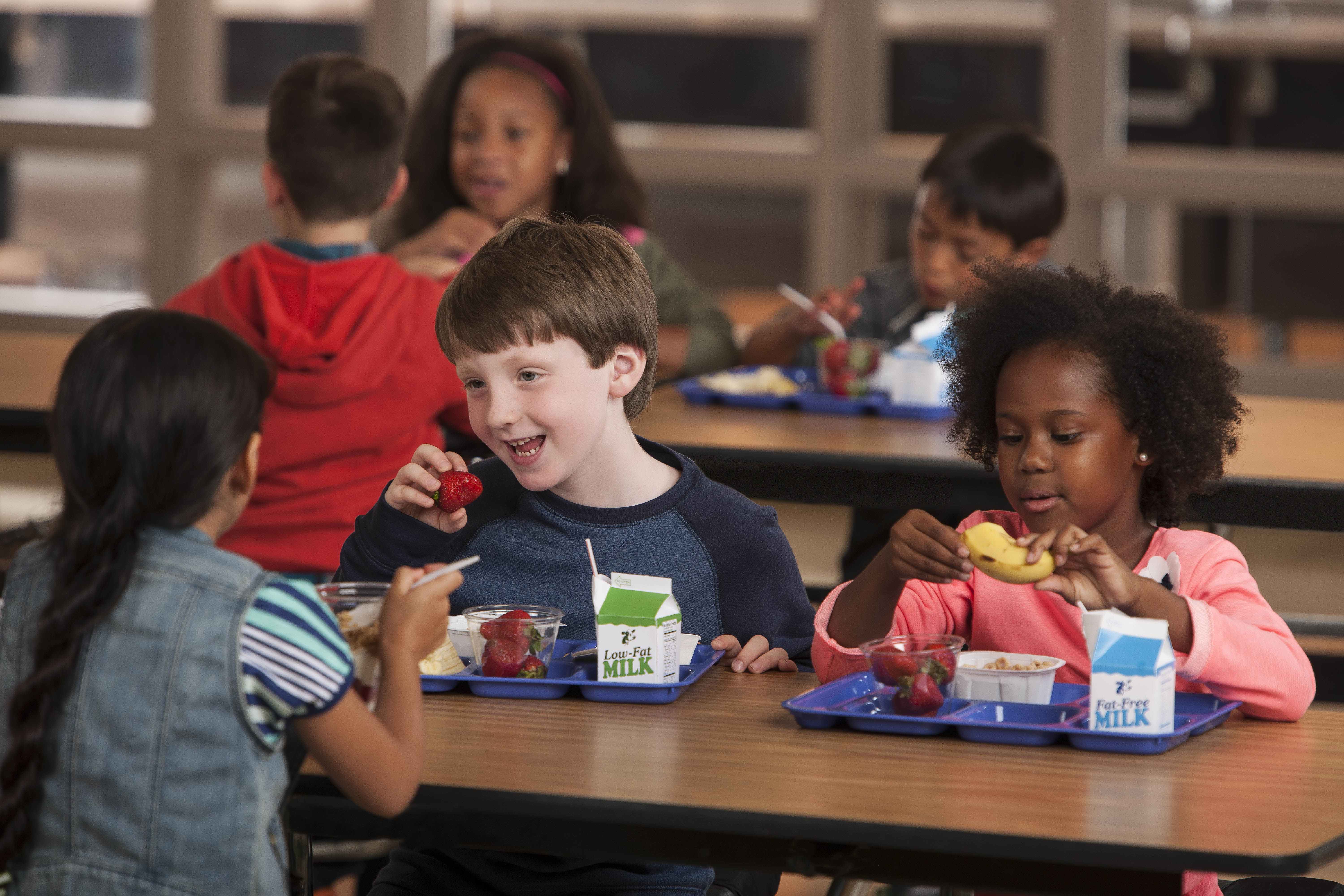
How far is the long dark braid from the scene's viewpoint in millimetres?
1212

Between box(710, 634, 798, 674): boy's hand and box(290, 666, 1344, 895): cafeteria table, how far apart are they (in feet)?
0.68

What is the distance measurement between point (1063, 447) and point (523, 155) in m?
2.14

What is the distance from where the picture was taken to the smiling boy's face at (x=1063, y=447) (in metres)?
1.72

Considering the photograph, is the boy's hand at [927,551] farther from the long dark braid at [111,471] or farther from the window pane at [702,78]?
the window pane at [702,78]

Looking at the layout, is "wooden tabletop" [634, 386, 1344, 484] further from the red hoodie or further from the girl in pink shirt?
the girl in pink shirt

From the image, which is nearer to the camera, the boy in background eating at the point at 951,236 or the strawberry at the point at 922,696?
the strawberry at the point at 922,696

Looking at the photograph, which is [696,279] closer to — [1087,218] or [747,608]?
[1087,218]

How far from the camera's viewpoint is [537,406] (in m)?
1.78

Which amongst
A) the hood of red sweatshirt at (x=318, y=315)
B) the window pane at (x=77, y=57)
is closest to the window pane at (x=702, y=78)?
the window pane at (x=77, y=57)

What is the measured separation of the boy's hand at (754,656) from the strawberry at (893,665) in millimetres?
220

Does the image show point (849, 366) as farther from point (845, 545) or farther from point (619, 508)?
point (845, 545)

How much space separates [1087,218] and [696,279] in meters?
1.77

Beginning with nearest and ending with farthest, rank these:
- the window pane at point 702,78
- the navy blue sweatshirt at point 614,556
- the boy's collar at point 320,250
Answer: the navy blue sweatshirt at point 614,556 < the boy's collar at point 320,250 < the window pane at point 702,78

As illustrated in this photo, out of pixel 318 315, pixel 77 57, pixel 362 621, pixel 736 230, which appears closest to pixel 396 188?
pixel 318 315
